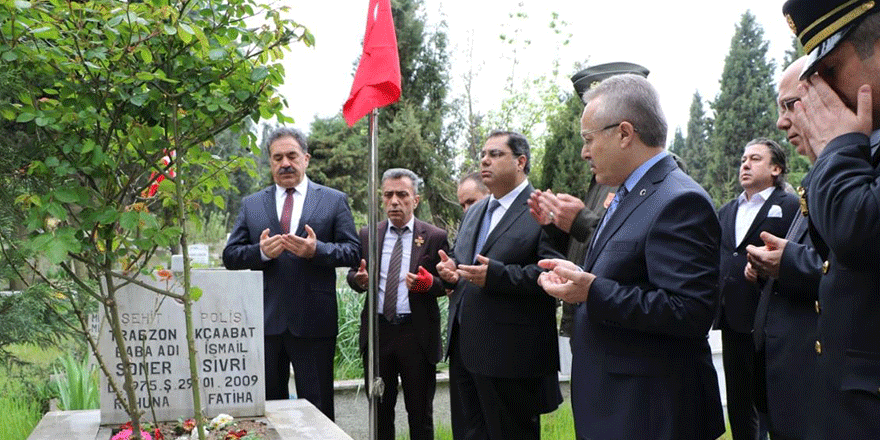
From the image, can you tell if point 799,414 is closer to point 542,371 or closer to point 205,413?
point 542,371

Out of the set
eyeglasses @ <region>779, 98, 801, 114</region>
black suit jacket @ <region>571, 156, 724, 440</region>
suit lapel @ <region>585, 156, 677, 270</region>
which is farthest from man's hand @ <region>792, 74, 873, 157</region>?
eyeglasses @ <region>779, 98, 801, 114</region>

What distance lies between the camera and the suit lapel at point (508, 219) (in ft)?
15.9

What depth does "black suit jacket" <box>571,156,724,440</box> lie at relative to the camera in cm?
284

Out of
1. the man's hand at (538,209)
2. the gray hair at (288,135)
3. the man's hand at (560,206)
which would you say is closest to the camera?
the man's hand at (560,206)

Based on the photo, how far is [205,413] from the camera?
4617 mm

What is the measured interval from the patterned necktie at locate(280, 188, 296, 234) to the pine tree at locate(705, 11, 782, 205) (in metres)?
31.7

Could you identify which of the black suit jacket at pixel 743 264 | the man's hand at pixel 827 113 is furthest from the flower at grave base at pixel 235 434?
the black suit jacket at pixel 743 264

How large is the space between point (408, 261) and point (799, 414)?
3156 mm

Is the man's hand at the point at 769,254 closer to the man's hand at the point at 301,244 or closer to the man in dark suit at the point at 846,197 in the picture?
the man in dark suit at the point at 846,197

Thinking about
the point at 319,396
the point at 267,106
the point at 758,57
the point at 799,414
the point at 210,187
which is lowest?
the point at 319,396

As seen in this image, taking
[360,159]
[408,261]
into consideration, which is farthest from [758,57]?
[408,261]

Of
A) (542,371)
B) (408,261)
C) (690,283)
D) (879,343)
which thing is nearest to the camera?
(879,343)

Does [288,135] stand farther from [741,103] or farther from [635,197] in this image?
[741,103]

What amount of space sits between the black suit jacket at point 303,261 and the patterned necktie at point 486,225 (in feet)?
2.97
